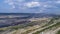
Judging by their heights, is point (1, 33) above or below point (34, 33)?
above

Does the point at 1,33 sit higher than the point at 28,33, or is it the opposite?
the point at 1,33

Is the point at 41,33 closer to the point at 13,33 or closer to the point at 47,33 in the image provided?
the point at 47,33

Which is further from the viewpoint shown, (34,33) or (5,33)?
(5,33)

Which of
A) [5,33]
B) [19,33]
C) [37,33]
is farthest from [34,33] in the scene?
[5,33]

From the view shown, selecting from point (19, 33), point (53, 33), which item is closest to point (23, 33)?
point (19, 33)

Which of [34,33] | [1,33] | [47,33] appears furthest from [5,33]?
[47,33]

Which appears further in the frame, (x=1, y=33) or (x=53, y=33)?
(x=1, y=33)

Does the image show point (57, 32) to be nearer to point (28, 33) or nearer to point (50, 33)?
point (50, 33)

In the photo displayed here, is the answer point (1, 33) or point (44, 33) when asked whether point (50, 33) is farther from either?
point (1, 33)
